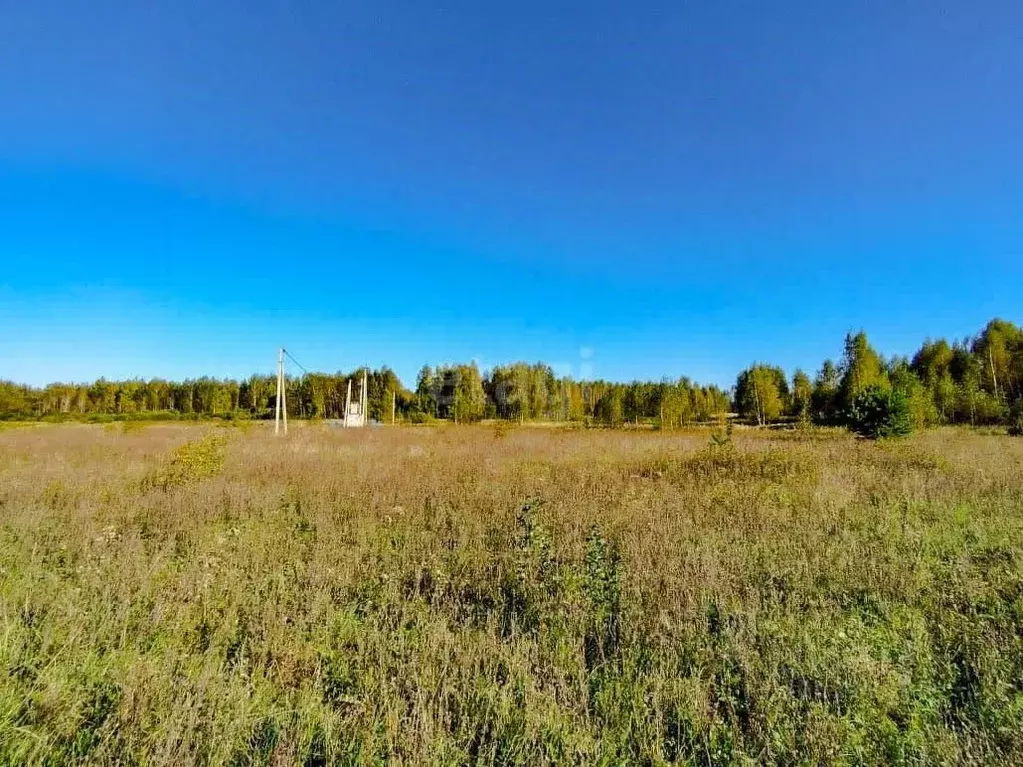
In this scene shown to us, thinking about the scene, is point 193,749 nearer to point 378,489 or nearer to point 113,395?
point 378,489

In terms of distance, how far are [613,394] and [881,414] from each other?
1259 inches

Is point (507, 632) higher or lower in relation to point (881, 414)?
lower

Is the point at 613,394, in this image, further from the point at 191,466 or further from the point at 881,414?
the point at 191,466

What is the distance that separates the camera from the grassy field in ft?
6.90

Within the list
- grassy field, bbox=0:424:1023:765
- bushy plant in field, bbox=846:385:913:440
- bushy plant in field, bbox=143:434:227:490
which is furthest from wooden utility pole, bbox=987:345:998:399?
bushy plant in field, bbox=143:434:227:490

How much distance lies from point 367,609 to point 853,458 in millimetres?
11961

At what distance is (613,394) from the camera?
158 ft

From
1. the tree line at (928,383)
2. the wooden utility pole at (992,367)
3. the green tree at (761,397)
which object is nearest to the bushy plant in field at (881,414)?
the tree line at (928,383)

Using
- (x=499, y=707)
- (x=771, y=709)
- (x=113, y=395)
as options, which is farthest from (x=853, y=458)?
(x=113, y=395)

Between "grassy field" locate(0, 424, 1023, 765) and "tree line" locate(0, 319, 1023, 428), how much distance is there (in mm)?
16487

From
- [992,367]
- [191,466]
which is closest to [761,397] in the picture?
[992,367]

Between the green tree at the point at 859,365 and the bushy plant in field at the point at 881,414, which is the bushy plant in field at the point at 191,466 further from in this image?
the green tree at the point at 859,365

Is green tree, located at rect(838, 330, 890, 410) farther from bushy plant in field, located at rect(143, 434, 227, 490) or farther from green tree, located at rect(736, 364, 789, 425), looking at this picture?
bushy plant in field, located at rect(143, 434, 227, 490)

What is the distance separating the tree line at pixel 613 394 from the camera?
32.8 metres
